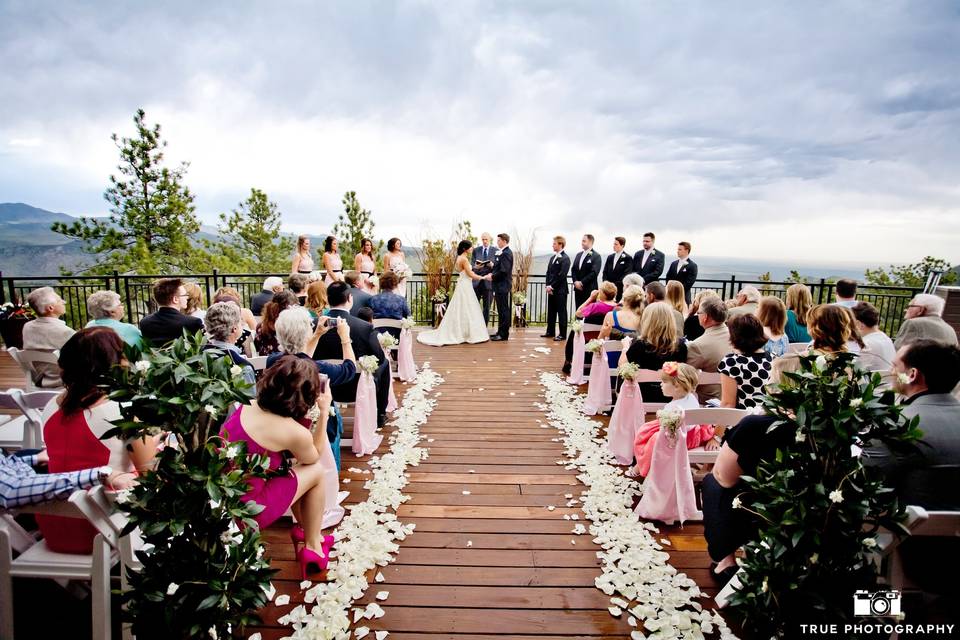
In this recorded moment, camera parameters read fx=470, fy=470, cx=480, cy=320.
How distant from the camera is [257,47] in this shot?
11.3m

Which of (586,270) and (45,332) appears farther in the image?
(586,270)

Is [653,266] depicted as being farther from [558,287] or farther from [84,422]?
[84,422]

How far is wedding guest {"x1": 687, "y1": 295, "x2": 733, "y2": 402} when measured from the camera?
3955 millimetres

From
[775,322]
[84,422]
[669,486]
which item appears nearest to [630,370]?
[669,486]

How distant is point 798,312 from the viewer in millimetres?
5082

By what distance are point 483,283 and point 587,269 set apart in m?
2.02

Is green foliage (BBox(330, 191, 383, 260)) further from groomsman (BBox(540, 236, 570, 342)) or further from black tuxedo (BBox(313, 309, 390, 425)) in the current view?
black tuxedo (BBox(313, 309, 390, 425))

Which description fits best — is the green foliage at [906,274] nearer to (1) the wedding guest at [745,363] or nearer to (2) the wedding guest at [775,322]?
(2) the wedding guest at [775,322]

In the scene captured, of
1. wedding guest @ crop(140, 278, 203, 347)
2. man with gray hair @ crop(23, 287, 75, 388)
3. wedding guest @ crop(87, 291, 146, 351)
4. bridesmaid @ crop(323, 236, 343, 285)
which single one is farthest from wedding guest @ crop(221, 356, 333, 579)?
bridesmaid @ crop(323, 236, 343, 285)

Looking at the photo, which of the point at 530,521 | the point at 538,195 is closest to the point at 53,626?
the point at 530,521

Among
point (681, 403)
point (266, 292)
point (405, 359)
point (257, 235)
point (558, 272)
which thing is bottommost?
point (405, 359)

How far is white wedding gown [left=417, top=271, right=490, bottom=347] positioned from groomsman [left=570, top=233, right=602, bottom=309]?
6.35 ft

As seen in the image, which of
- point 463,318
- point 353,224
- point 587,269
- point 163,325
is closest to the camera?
point 163,325

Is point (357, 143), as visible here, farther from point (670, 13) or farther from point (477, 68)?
point (670, 13)
